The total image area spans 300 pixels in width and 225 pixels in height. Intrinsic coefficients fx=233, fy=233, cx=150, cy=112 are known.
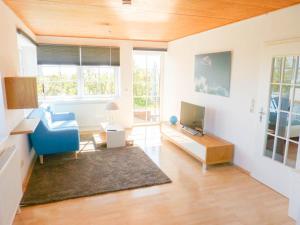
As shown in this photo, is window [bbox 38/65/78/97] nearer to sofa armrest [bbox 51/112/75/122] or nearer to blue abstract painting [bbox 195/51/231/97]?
sofa armrest [bbox 51/112/75/122]

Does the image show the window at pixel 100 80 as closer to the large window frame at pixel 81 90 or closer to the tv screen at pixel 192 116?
the large window frame at pixel 81 90

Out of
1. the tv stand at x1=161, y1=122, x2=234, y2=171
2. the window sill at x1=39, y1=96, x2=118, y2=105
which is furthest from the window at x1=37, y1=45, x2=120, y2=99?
the tv stand at x1=161, y1=122, x2=234, y2=171

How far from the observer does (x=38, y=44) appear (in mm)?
5297

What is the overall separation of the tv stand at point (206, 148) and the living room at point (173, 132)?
2 cm

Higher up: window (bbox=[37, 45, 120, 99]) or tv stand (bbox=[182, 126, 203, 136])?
window (bbox=[37, 45, 120, 99])

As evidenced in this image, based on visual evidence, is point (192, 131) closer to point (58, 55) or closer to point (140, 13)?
point (140, 13)

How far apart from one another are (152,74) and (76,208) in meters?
4.47

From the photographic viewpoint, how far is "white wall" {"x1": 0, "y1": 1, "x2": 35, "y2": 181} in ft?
8.50

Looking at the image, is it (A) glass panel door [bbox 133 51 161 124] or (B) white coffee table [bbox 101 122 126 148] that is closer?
(B) white coffee table [bbox 101 122 126 148]

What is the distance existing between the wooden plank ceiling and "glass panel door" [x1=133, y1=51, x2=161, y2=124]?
6.67 feet

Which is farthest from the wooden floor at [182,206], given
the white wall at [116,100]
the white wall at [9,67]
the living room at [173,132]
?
the white wall at [116,100]

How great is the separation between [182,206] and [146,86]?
419 centimetres

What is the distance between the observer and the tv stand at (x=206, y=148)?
374 cm

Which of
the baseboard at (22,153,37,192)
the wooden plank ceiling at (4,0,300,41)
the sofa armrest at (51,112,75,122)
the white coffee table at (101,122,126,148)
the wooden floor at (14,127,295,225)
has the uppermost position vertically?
the wooden plank ceiling at (4,0,300,41)
